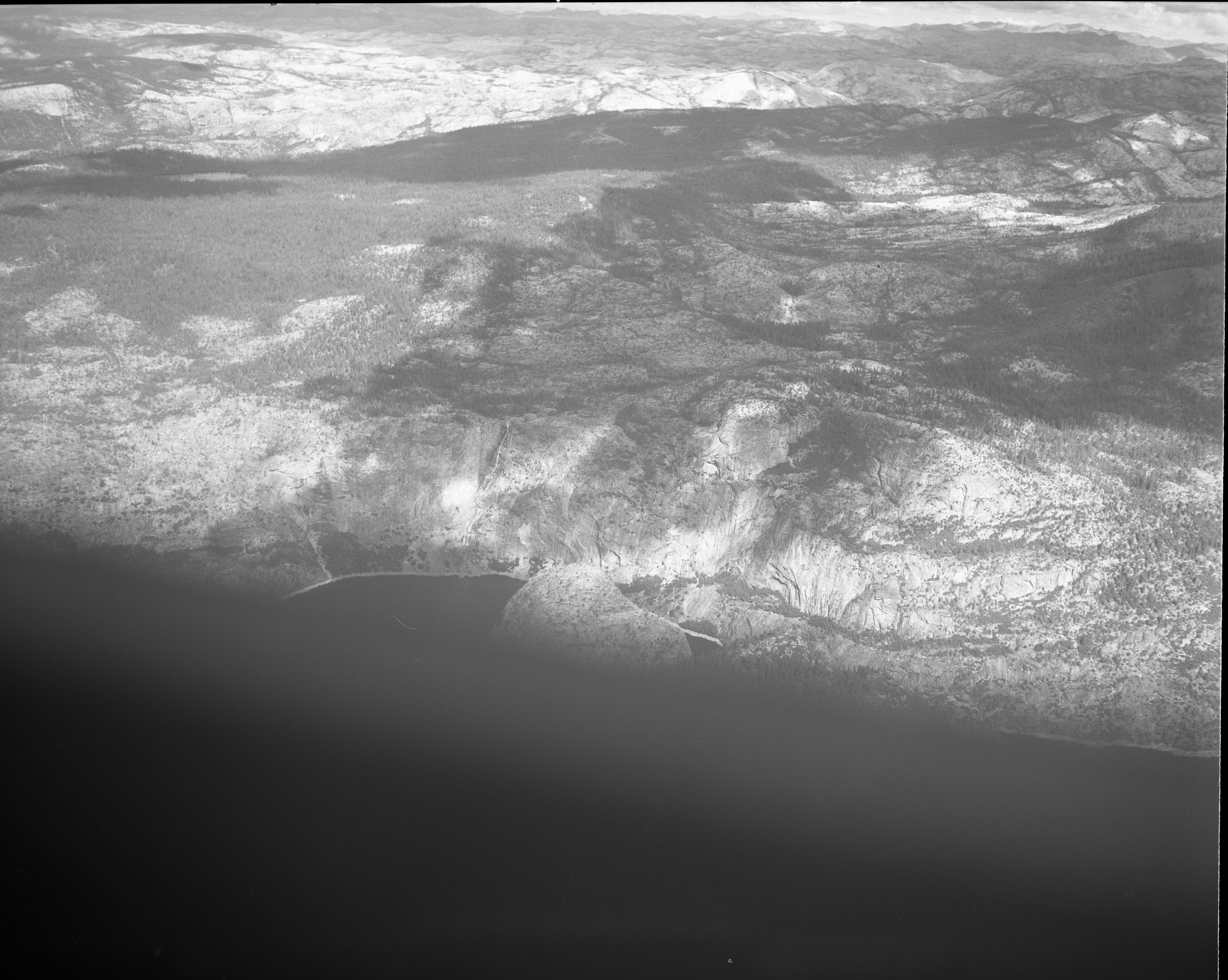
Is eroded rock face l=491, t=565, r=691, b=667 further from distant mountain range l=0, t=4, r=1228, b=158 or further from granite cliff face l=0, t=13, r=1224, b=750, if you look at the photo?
distant mountain range l=0, t=4, r=1228, b=158

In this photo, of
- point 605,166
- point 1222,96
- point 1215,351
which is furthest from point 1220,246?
point 605,166

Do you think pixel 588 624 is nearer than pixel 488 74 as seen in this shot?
Yes

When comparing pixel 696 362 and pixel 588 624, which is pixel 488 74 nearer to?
pixel 696 362

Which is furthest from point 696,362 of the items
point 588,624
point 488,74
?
point 488,74

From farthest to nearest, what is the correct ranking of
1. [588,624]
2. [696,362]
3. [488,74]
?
1. [488,74]
2. [696,362]
3. [588,624]

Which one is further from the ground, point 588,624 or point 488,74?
point 488,74

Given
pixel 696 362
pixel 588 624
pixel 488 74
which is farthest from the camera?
pixel 488 74
